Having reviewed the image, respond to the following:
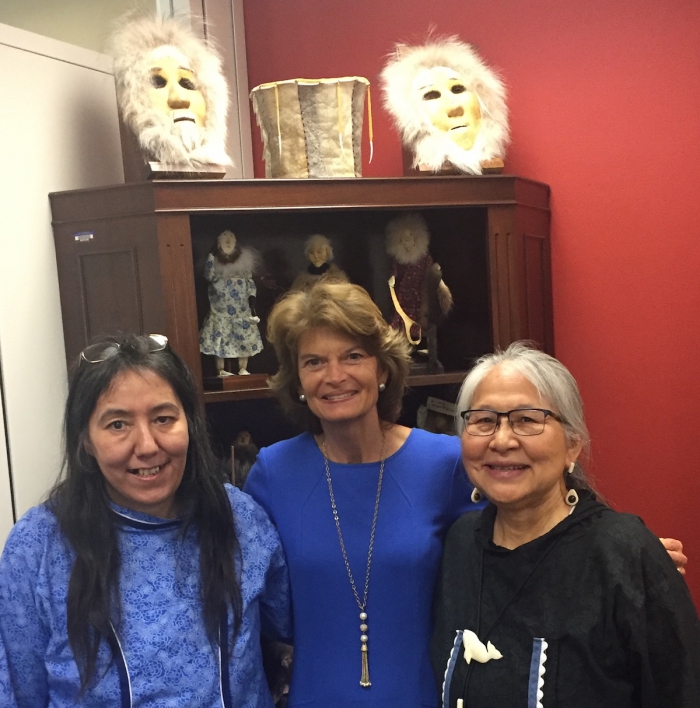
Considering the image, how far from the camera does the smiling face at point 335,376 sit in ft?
5.08

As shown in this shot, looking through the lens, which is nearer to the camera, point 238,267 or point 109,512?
point 109,512

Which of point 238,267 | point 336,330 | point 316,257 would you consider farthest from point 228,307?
point 336,330

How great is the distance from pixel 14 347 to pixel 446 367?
1106 millimetres

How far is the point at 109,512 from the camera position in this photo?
136cm

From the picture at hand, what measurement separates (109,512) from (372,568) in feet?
1.54

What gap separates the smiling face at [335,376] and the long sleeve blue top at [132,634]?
34 centimetres

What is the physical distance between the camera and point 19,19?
2.38 m

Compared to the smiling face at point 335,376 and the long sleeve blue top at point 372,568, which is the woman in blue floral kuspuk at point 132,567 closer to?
the long sleeve blue top at point 372,568

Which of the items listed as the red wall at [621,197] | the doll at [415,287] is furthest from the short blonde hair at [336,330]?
the red wall at [621,197]

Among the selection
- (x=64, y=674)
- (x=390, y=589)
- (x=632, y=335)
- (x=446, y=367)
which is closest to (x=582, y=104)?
(x=632, y=335)

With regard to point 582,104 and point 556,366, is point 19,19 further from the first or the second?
point 556,366

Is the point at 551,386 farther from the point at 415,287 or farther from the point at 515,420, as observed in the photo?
the point at 415,287

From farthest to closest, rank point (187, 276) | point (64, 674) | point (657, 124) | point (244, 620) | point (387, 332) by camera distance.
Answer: point (657, 124), point (187, 276), point (387, 332), point (244, 620), point (64, 674)

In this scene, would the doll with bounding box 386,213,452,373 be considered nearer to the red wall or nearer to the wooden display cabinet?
the wooden display cabinet
